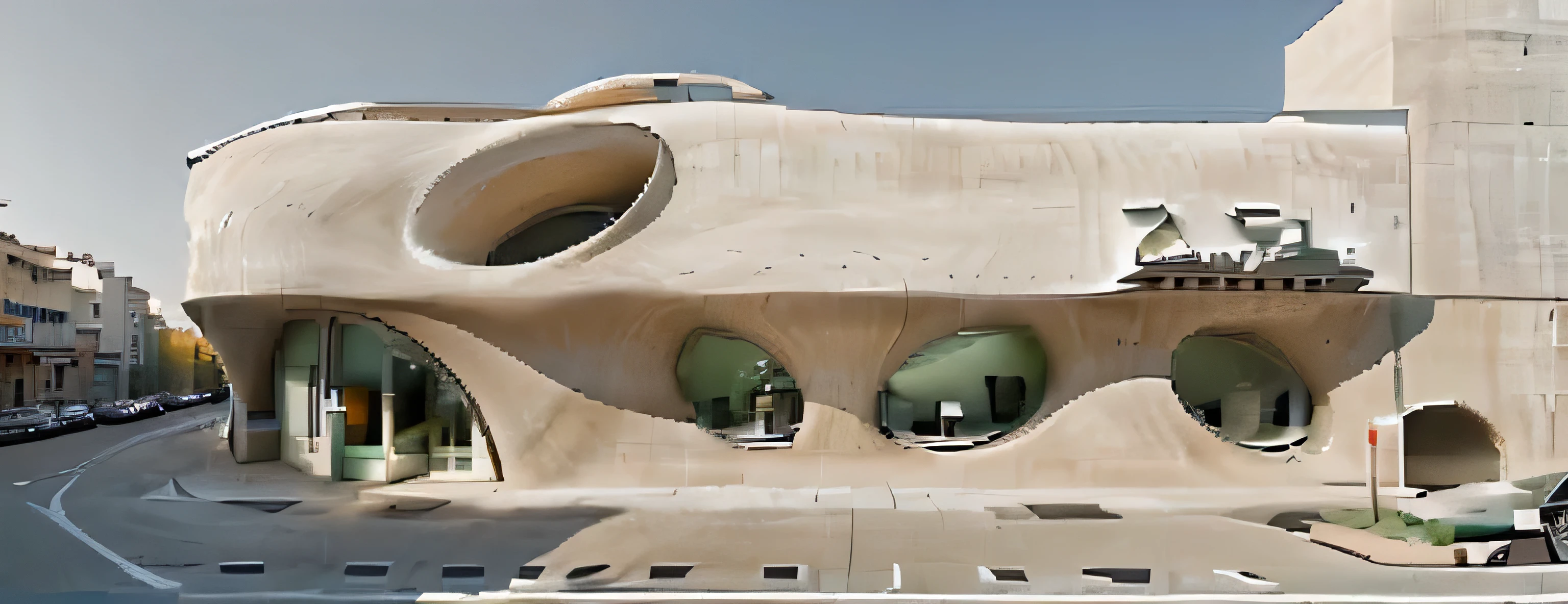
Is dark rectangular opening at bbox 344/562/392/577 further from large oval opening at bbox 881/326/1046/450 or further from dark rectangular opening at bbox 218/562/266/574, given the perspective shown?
large oval opening at bbox 881/326/1046/450

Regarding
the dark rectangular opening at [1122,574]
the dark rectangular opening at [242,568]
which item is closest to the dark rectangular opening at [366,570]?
the dark rectangular opening at [242,568]

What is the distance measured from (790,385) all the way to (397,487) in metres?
6.30

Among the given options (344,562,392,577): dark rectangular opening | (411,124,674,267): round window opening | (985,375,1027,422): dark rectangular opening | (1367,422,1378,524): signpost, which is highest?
(411,124,674,267): round window opening

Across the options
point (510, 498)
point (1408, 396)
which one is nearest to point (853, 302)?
point (510, 498)

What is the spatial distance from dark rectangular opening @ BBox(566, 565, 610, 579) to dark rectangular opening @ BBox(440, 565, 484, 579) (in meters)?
0.88

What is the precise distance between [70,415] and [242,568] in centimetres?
455

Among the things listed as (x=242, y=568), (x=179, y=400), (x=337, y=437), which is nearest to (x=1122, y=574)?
(x=242, y=568)

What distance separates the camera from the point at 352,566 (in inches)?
311

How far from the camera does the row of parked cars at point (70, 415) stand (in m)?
9.52

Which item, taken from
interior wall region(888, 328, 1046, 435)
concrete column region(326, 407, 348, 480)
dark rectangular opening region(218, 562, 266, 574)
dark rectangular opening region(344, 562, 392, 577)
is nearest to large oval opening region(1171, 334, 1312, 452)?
interior wall region(888, 328, 1046, 435)

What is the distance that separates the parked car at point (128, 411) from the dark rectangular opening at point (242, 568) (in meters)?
4.34

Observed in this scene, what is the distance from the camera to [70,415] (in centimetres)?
1003

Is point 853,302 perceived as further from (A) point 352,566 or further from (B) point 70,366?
(B) point 70,366

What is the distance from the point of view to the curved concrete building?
11.4 metres
